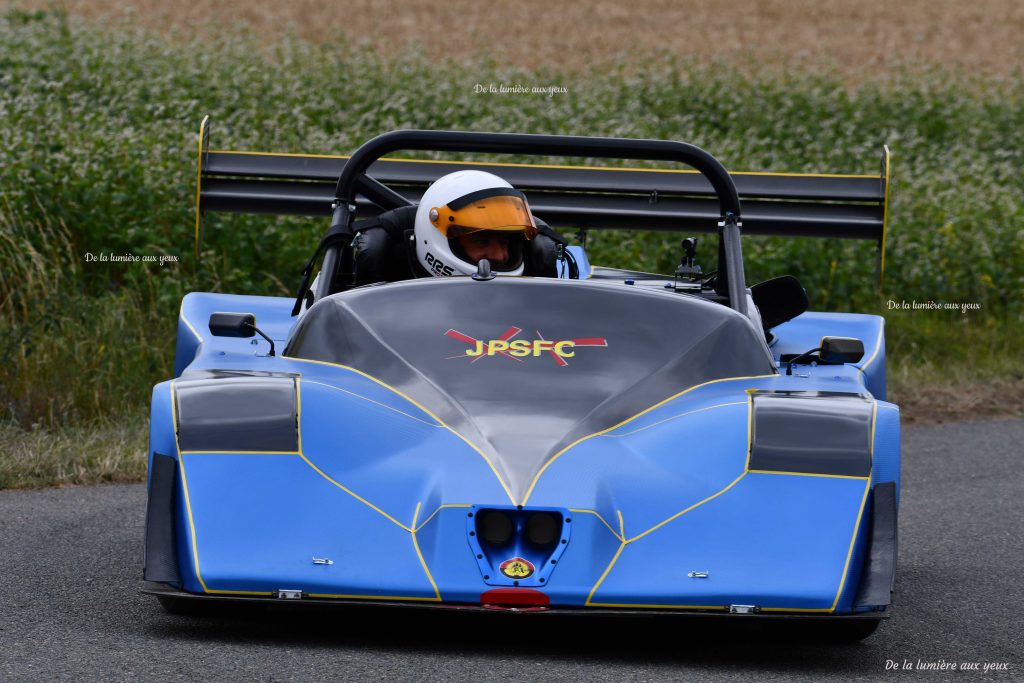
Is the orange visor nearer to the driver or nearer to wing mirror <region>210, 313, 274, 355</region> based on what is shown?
the driver

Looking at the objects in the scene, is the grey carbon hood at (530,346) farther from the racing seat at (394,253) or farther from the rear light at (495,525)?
the racing seat at (394,253)

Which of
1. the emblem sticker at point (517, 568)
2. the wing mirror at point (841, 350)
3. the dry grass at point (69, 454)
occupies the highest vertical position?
the wing mirror at point (841, 350)

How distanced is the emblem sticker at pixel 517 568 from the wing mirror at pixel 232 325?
1.77m

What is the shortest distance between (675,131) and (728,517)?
12863 mm

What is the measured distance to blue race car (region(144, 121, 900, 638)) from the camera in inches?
179

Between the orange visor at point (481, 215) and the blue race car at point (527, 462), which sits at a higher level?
the orange visor at point (481, 215)

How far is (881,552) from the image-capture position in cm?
477

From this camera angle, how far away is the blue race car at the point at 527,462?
454cm

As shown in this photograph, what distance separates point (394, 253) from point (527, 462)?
235 centimetres

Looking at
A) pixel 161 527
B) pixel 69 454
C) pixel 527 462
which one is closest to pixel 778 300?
pixel 527 462

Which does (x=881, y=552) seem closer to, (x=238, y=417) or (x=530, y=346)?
(x=530, y=346)

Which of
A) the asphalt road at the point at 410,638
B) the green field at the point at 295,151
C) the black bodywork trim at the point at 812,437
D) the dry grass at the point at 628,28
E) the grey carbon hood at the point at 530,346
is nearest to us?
the asphalt road at the point at 410,638

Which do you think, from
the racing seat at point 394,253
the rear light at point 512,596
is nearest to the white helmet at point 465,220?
the racing seat at point 394,253

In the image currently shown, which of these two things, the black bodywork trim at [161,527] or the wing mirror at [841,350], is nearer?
the black bodywork trim at [161,527]
